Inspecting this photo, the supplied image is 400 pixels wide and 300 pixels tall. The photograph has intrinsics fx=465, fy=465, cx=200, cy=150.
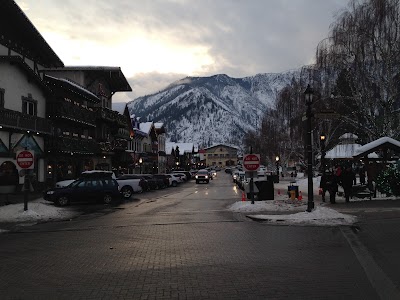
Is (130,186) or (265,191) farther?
(130,186)

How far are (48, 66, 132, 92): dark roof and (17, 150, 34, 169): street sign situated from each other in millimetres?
30822

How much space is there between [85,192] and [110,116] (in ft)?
95.1

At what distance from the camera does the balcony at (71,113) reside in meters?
38.2

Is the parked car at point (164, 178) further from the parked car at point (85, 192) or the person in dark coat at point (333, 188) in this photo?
the person in dark coat at point (333, 188)

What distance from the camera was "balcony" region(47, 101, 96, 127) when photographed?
38.2m

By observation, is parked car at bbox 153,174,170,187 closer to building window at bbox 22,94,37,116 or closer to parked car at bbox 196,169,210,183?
parked car at bbox 196,169,210,183

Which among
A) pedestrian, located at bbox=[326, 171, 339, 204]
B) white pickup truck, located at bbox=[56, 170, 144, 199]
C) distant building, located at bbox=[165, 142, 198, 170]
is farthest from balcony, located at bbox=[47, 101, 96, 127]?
distant building, located at bbox=[165, 142, 198, 170]

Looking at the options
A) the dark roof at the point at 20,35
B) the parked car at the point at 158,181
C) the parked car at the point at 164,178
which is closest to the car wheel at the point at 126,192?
the parked car at the point at 158,181

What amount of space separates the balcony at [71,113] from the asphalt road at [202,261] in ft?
80.9

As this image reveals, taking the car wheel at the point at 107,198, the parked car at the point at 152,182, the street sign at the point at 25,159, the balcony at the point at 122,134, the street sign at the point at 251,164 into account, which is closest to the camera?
the street sign at the point at 25,159

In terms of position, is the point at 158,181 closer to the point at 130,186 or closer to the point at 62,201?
the point at 130,186

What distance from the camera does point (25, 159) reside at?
1850cm

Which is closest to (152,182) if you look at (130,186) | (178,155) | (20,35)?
(130,186)

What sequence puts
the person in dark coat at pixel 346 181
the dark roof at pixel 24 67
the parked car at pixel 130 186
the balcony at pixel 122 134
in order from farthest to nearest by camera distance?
the balcony at pixel 122 134
the dark roof at pixel 24 67
the parked car at pixel 130 186
the person in dark coat at pixel 346 181
